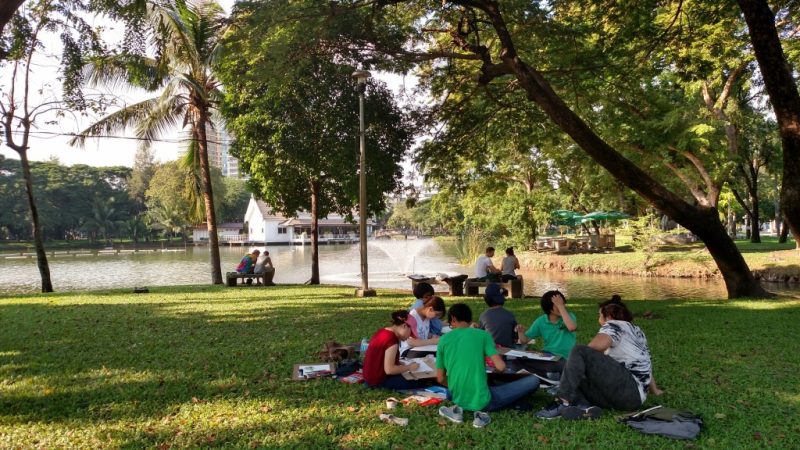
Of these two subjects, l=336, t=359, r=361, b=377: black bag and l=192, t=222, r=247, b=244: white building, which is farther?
l=192, t=222, r=247, b=244: white building

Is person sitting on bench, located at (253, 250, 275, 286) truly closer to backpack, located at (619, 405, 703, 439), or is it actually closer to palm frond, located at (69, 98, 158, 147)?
palm frond, located at (69, 98, 158, 147)

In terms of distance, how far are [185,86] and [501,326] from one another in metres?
14.8

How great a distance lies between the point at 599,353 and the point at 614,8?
989cm

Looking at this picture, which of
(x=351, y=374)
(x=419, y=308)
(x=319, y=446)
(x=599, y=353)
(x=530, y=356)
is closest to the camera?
(x=319, y=446)

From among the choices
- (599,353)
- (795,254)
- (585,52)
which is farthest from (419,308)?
(795,254)

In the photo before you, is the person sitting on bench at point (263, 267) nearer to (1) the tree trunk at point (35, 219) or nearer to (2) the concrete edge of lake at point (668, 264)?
(1) the tree trunk at point (35, 219)

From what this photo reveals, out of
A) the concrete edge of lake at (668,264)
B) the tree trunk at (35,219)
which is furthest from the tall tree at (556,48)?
the tree trunk at (35,219)

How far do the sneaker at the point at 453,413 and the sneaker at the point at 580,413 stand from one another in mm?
859

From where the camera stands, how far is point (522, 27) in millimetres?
11977

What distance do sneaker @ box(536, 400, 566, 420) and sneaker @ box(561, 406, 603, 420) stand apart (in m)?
0.04

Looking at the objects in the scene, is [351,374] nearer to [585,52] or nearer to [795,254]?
[585,52]

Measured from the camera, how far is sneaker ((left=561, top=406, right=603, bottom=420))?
436 cm

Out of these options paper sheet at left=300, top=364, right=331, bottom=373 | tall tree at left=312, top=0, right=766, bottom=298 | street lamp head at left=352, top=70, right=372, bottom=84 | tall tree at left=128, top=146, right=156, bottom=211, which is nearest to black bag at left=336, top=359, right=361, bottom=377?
paper sheet at left=300, top=364, right=331, bottom=373

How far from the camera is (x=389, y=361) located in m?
5.00
